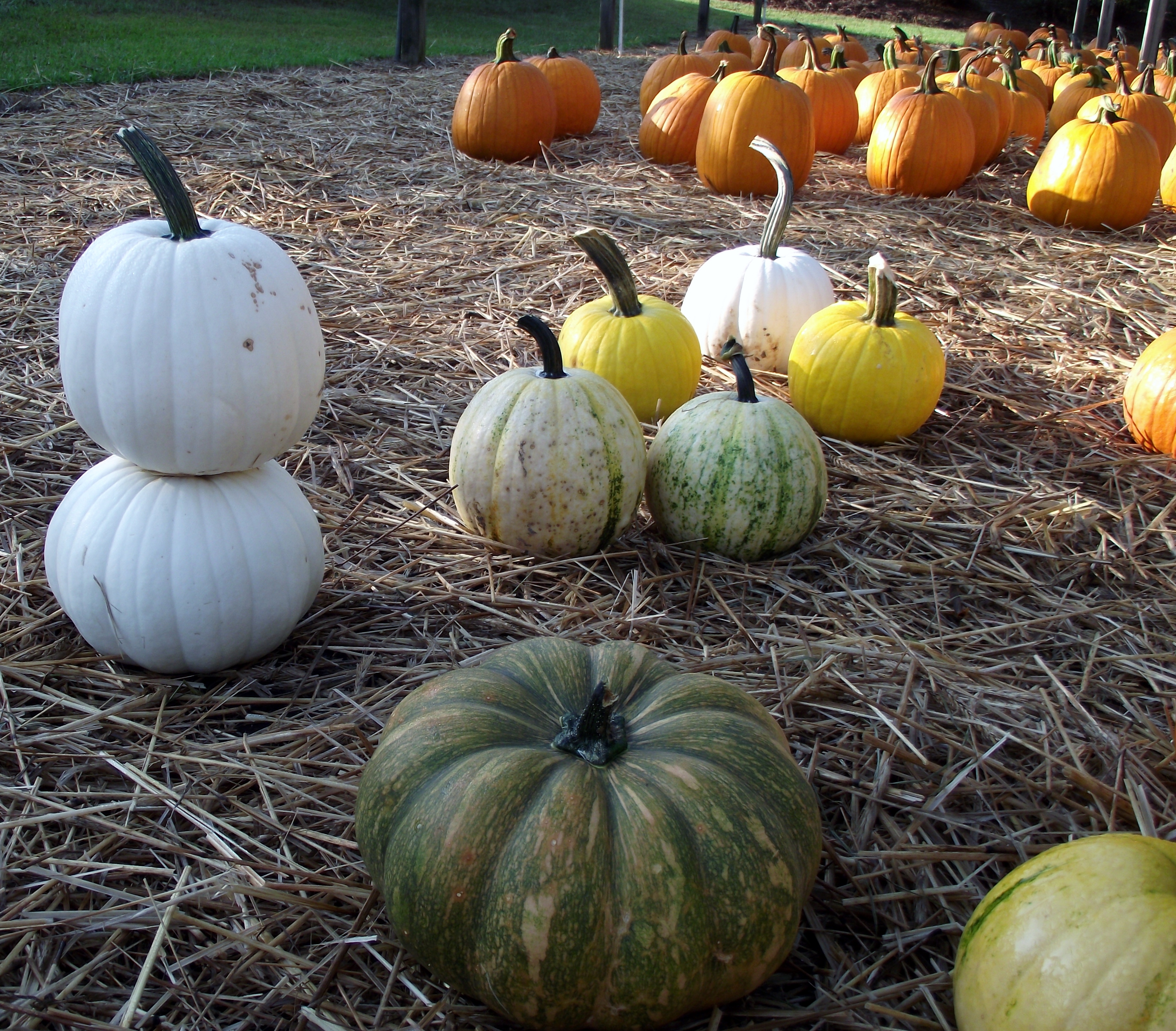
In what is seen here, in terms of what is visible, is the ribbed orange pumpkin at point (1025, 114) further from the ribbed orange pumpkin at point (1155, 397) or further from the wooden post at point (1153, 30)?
the ribbed orange pumpkin at point (1155, 397)

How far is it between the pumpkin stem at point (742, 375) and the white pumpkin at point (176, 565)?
1.30 metres

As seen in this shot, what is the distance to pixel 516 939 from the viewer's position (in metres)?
1.43

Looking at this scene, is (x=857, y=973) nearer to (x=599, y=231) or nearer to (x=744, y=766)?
(x=744, y=766)

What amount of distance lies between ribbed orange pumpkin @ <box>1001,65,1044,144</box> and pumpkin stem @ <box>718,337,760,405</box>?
270 inches

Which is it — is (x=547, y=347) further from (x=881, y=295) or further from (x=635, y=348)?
(x=881, y=295)

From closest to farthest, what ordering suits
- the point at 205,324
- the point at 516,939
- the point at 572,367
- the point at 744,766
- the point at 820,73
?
the point at 516,939, the point at 744,766, the point at 205,324, the point at 572,367, the point at 820,73

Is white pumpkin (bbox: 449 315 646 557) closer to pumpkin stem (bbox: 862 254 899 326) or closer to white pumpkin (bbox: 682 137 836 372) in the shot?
pumpkin stem (bbox: 862 254 899 326)

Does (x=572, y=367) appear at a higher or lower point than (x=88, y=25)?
lower

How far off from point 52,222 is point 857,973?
5577 millimetres

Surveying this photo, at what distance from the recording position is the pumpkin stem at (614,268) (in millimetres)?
3086

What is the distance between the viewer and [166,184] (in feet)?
6.89

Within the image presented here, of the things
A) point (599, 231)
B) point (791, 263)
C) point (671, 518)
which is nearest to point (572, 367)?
point (599, 231)

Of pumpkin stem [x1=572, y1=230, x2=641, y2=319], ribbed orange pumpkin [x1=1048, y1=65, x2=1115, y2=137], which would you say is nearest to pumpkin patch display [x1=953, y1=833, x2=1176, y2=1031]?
pumpkin stem [x1=572, y1=230, x2=641, y2=319]

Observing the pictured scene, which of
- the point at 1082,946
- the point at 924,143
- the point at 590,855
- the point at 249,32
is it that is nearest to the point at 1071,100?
the point at 924,143
